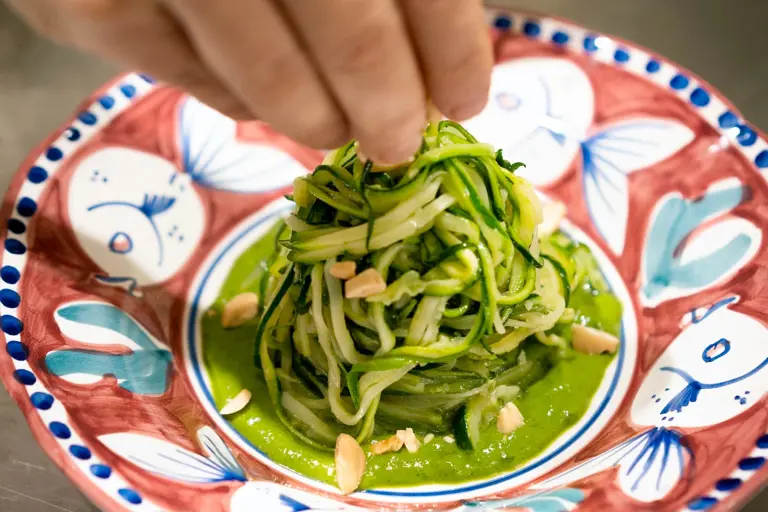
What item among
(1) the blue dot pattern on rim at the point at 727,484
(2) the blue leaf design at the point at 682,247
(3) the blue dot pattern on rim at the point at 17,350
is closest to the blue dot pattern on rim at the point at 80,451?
(3) the blue dot pattern on rim at the point at 17,350

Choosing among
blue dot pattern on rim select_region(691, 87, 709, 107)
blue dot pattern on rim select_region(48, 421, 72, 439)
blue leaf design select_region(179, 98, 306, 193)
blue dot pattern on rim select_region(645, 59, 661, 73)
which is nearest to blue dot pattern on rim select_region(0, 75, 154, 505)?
blue dot pattern on rim select_region(48, 421, 72, 439)

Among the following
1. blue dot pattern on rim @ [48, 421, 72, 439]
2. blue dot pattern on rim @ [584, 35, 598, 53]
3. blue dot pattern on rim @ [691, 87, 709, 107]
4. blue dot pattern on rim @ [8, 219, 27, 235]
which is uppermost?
blue dot pattern on rim @ [584, 35, 598, 53]

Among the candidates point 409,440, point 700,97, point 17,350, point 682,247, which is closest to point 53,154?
point 17,350

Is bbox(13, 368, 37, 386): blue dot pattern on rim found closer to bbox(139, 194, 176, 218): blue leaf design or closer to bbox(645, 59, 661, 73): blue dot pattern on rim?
bbox(139, 194, 176, 218): blue leaf design

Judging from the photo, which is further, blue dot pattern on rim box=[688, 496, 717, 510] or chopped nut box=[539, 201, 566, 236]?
chopped nut box=[539, 201, 566, 236]

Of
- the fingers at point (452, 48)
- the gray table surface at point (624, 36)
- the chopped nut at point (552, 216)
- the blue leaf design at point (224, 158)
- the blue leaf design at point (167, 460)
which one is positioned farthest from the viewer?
the gray table surface at point (624, 36)

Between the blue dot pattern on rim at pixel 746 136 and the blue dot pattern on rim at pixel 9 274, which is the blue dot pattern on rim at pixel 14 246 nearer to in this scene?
the blue dot pattern on rim at pixel 9 274
